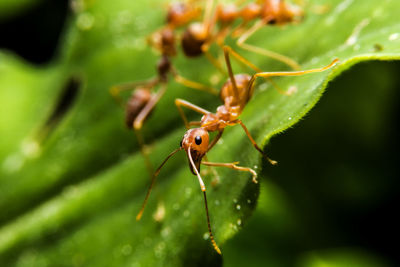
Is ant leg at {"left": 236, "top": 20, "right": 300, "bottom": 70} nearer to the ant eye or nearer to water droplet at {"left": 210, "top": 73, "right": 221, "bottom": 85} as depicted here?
water droplet at {"left": 210, "top": 73, "right": 221, "bottom": 85}

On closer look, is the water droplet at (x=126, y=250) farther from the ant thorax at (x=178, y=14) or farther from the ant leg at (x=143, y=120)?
the ant thorax at (x=178, y=14)

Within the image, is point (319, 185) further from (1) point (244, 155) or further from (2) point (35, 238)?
(2) point (35, 238)

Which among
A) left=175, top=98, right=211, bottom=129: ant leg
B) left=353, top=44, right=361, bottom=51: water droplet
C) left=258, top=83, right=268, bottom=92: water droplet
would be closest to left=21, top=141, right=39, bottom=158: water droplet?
left=175, top=98, right=211, bottom=129: ant leg

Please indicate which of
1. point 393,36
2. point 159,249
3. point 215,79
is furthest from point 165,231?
point 393,36

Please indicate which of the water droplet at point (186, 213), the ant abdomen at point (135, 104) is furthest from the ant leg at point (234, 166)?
the ant abdomen at point (135, 104)

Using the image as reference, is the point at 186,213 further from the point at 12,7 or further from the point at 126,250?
the point at 12,7

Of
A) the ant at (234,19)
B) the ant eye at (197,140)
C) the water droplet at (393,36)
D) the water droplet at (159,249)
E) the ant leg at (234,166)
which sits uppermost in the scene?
the water droplet at (393,36)
